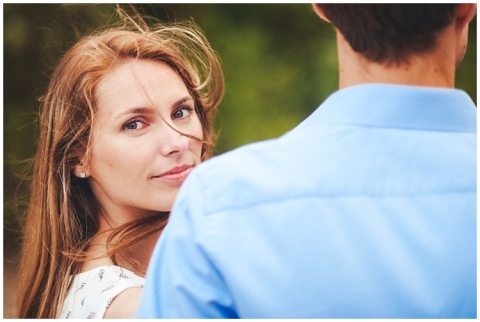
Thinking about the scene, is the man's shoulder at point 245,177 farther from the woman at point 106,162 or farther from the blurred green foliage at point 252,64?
the blurred green foliage at point 252,64

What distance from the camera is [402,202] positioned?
0.77m

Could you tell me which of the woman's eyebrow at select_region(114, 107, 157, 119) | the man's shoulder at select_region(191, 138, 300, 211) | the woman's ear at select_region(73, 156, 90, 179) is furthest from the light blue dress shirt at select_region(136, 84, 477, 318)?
the woman's ear at select_region(73, 156, 90, 179)

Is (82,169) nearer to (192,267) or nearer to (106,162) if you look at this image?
(106,162)

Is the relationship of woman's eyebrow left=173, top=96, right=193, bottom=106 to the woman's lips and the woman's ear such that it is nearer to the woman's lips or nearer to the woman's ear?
the woman's lips

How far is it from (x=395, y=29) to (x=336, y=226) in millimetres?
273

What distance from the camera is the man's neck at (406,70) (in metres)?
0.83

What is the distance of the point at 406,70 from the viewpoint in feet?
2.73

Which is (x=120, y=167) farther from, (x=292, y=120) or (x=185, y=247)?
(x=292, y=120)

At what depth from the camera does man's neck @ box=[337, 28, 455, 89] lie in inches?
32.8

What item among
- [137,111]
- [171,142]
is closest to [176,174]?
[171,142]

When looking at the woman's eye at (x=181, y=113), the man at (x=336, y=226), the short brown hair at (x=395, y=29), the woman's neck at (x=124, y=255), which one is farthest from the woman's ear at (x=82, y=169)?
the short brown hair at (x=395, y=29)

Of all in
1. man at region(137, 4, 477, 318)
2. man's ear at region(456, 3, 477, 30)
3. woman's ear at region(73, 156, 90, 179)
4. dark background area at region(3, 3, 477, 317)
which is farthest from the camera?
dark background area at region(3, 3, 477, 317)

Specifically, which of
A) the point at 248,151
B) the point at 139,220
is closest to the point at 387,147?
the point at 248,151

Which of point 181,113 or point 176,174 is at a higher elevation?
point 181,113
